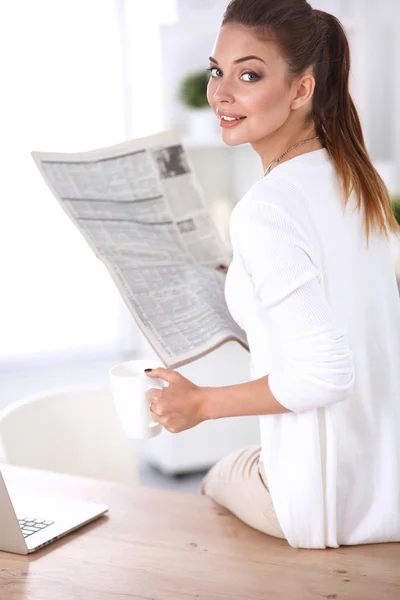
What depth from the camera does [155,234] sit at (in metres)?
1.58

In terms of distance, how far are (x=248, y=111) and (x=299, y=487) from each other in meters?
0.56

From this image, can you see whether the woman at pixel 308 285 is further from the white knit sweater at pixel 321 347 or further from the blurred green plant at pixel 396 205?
the blurred green plant at pixel 396 205

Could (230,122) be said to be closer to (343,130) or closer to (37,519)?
(343,130)

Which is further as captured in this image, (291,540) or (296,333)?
(291,540)

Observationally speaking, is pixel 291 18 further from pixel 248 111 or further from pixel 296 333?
pixel 296 333

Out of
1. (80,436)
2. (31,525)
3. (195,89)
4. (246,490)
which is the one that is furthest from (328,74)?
(195,89)

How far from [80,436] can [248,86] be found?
3.28 feet

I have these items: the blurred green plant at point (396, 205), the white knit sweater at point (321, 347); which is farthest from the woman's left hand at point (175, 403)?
the blurred green plant at point (396, 205)

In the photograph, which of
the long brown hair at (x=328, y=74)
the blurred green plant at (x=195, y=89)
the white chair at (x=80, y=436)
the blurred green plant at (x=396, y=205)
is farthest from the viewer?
the blurred green plant at (x=195, y=89)

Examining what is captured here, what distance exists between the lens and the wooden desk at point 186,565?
1.16m

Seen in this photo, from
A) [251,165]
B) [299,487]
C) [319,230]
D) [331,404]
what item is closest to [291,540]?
[299,487]

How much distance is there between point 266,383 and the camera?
1176 millimetres

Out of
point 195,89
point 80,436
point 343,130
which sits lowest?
point 80,436

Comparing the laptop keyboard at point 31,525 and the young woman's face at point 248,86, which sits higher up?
the young woman's face at point 248,86
